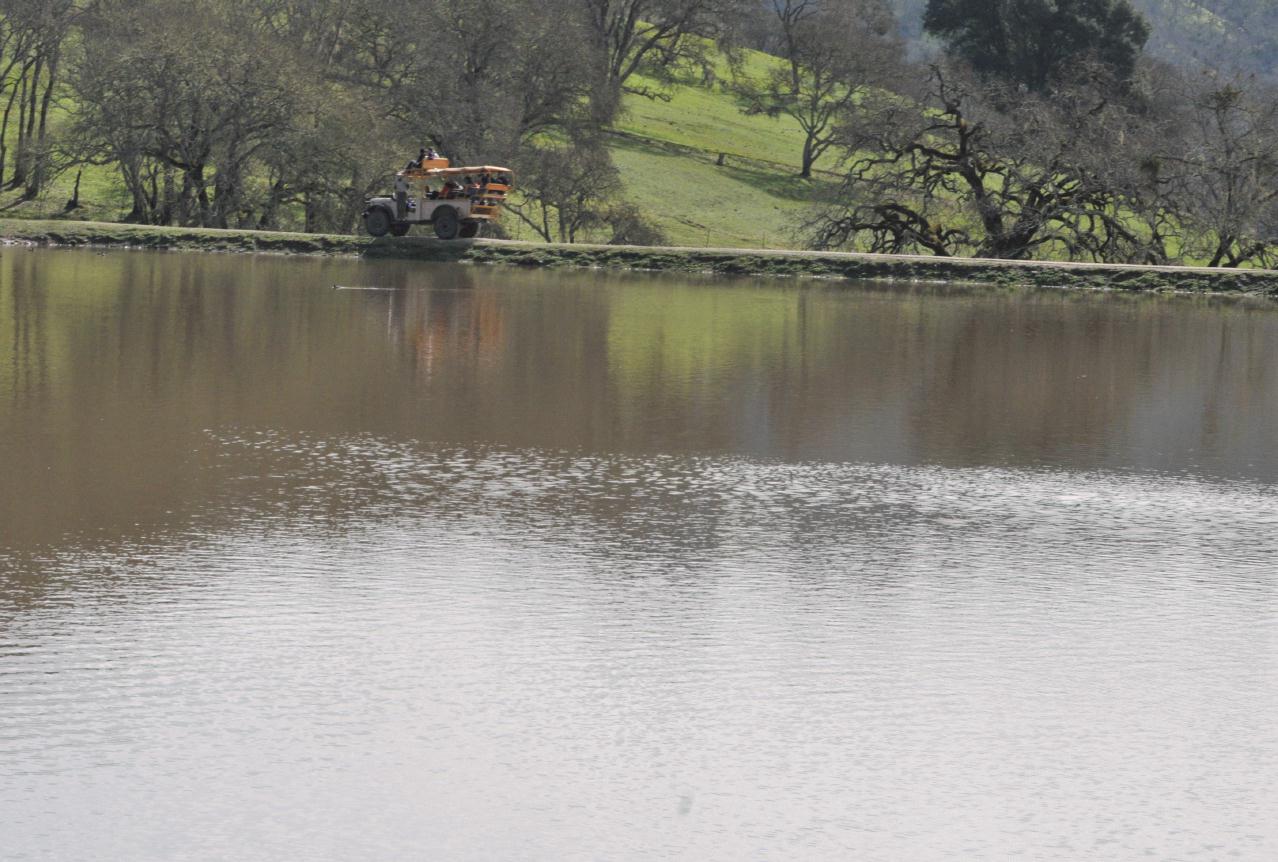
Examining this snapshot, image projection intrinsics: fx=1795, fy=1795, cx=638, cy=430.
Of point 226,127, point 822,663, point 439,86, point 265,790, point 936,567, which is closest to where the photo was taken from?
point 265,790

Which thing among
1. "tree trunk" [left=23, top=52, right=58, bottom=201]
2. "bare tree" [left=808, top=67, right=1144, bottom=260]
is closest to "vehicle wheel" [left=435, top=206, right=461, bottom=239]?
"bare tree" [left=808, top=67, right=1144, bottom=260]

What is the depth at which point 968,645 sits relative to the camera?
927cm

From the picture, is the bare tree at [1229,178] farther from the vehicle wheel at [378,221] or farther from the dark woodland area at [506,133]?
the vehicle wheel at [378,221]

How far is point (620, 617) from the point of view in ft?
31.4

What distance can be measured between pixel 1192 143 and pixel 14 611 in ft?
167

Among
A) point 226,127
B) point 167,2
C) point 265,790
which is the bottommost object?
point 265,790

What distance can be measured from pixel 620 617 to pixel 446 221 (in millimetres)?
39357

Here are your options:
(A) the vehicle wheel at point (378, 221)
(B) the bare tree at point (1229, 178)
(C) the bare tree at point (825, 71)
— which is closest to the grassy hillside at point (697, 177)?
(C) the bare tree at point (825, 71)

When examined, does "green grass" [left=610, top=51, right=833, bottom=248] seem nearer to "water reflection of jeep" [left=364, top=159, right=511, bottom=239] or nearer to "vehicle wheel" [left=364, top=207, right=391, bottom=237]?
"water reflection of jeep" [left=364, top=159, right=511, bottom=239]

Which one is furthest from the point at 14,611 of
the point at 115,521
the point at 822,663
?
the point at 822,663

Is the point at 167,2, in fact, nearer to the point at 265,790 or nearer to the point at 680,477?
the point at 680,477

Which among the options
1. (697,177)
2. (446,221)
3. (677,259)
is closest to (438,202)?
(446,221)

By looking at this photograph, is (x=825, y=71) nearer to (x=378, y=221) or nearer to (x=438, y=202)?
(x=438, y=202)

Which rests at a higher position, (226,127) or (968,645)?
(226,127)
